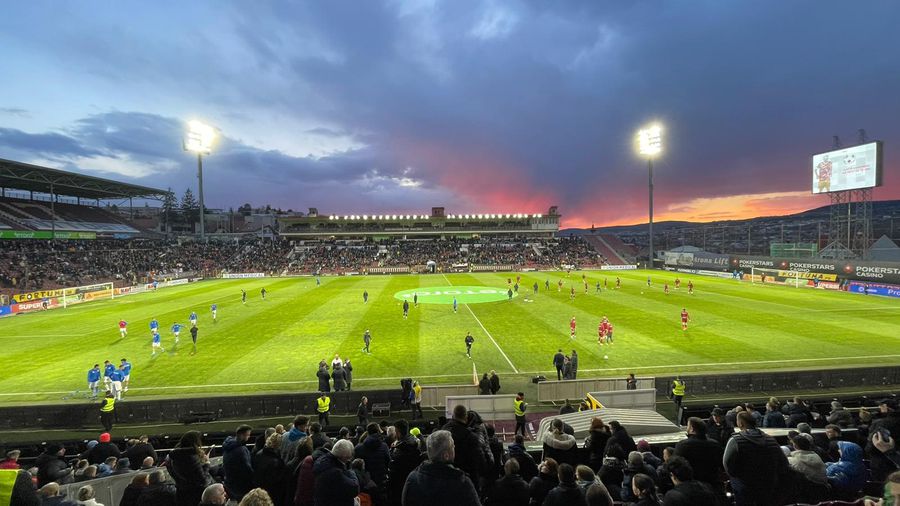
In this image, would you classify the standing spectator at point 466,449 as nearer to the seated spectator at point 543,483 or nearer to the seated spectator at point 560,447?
the seated spectator at point 543,483

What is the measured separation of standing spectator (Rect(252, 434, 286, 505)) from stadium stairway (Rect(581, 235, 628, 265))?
3371 inches

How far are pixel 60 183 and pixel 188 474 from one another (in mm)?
79494

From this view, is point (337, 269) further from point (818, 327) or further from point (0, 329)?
point (818, 327)

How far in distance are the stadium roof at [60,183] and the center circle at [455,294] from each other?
5178cm

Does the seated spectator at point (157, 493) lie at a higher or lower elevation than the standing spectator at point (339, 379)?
higher

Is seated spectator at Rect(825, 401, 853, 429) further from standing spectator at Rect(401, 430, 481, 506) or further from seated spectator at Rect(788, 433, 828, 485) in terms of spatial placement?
standing spectator at Rect(401, 430, 481, 506)

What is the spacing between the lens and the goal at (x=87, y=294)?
4144 cm

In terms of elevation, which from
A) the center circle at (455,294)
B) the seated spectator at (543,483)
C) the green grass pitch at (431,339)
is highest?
the seated spectator at (543,483)

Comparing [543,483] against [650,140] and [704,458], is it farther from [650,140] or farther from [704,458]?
[650,140]

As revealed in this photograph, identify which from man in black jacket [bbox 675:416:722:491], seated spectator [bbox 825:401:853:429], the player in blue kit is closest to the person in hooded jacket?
man in black jacket [bbox 675:416:722:491]

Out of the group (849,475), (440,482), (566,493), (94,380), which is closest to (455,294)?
(94,380)

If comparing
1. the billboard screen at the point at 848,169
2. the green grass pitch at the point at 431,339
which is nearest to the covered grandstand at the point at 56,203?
the green grass pitch at the point at 431,339

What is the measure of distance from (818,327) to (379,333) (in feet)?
92.7

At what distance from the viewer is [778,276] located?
5003 centimetres
